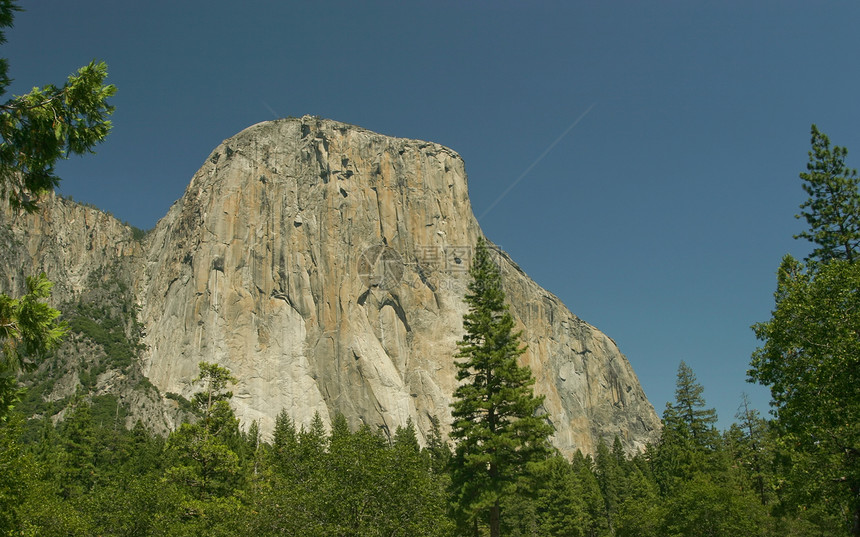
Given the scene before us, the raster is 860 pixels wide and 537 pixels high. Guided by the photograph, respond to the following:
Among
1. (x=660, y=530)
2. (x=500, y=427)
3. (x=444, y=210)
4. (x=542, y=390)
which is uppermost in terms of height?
(x=444, y=210)

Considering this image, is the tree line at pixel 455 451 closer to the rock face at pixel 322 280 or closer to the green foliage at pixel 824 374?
the green foliage at pixel 824 374

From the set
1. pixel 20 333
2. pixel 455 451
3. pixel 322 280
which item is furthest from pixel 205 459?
pixel 322 280

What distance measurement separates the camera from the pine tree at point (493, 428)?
2645cm

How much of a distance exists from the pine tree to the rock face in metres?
85.2

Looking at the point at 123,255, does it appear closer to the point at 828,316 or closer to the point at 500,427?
the point at 500,427

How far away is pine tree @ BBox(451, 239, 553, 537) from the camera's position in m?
26.5

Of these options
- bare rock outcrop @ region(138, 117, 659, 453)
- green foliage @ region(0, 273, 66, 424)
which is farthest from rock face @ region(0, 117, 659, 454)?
green foliage @ region(0, 273, 66, 424)

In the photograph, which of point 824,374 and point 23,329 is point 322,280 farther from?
point 23,329

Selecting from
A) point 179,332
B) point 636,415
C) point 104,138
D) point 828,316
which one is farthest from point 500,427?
point 636,415

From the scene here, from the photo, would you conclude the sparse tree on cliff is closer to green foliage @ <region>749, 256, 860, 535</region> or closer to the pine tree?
green foliage @ <region>749, 256, 860, 535</region>

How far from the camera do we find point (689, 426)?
171 feet

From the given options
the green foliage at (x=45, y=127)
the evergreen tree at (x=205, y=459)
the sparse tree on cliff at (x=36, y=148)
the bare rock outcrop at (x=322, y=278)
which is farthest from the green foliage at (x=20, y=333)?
the bare rock outcrop at (x=322, y=278)

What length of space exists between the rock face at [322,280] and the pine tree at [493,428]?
85182 mm

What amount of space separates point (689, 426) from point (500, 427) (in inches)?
1245
